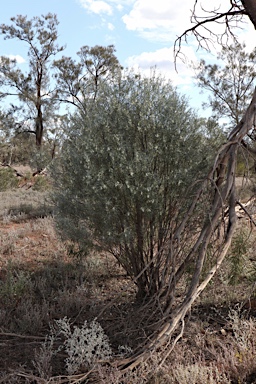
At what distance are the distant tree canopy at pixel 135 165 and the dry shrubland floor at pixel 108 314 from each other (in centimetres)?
69

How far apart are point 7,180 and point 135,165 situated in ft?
48.7

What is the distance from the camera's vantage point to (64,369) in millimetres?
4262

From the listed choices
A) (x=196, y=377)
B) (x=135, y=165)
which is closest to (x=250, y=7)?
(x=135, y=165)

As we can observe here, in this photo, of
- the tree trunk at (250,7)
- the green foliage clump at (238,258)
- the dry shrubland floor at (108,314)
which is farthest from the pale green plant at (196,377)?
the tree trunk at (250,7)

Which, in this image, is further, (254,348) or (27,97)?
(27,97)

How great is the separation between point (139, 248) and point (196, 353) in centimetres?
154

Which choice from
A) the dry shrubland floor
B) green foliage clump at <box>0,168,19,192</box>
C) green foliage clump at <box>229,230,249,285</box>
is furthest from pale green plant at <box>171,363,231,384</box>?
green foliage clump at <box>0,168,19,192</box>

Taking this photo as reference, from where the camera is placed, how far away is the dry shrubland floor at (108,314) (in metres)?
3.77

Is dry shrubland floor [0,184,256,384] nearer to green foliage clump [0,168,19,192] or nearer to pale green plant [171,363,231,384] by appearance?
pale green plant [171,363,231,384]

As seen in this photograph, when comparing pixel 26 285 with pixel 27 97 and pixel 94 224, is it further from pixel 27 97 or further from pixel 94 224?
pixel 27 97

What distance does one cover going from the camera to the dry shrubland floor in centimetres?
377

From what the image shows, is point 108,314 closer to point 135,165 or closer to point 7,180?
point 135,165

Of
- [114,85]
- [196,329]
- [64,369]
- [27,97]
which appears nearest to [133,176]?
[114,85]

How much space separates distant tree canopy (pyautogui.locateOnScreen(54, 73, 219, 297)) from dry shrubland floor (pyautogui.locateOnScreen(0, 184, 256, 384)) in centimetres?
69
